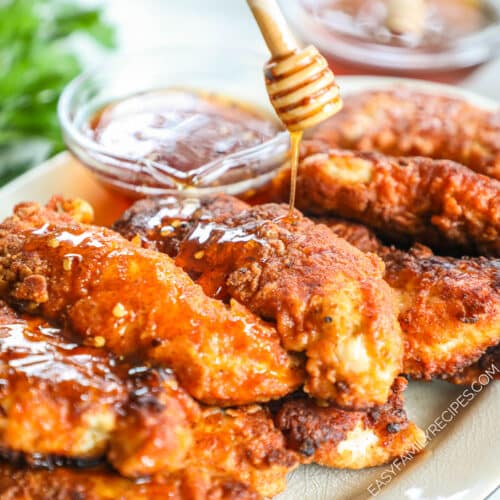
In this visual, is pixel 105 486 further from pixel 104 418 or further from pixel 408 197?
pixel 408 197

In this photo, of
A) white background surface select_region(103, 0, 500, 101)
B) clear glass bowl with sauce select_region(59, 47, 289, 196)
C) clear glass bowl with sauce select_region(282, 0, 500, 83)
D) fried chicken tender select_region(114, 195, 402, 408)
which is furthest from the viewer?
white background surface select_region(103, 0, 500, 101)

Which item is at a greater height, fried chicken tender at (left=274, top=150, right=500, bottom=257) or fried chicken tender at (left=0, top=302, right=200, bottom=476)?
fried chicken tender at (left=0, top=302, right=200, bottom=476)

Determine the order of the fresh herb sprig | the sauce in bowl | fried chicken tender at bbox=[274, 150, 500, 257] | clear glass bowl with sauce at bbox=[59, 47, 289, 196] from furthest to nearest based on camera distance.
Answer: the fresh herb sprig
the sauce in bowl
clear glass bowl with sauce at bbox=[59, 47, 289, 196]
fried chicken tender at bbox=[274, 150, 500, 257]

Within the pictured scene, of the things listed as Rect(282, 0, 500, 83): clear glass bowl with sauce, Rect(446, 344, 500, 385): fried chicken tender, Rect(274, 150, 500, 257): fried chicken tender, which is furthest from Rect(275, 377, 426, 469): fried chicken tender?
Rect(282, 0, 500, 83): clear glass bowl with sauce

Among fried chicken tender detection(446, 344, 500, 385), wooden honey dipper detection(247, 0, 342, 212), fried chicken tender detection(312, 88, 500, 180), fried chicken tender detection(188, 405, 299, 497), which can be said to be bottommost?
fried chicken tender detection(446, 344, 500, 385)

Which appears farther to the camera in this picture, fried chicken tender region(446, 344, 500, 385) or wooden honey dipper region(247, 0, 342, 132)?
fried chicken tender region(446, 344, 500, 385)

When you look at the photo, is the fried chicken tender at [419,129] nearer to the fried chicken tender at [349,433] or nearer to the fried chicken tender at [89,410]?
the fried chicken tender at [349,433]

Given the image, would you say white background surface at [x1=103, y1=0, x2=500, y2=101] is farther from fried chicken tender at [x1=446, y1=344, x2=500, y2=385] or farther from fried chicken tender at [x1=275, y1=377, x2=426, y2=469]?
fried chicken tender at [x1=275, y1=377, x2=426, y2=469]

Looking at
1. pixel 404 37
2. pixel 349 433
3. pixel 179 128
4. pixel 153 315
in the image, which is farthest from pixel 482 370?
pixel 404 37
